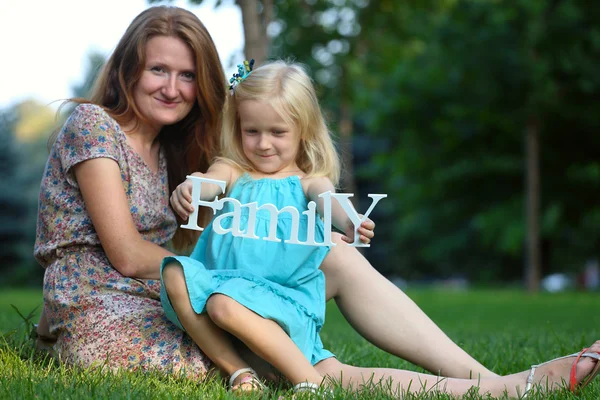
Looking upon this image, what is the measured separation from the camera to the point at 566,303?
11.0 metres

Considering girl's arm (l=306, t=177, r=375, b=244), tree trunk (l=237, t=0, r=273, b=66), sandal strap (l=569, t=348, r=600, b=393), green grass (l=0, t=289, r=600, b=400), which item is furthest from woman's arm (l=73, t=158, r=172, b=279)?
tree trunk (l=237, t=0, r=273, b=66)

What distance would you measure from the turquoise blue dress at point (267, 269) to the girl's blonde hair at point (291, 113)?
153 mm

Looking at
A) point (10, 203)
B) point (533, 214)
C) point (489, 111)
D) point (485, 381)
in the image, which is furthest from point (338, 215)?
point (10, 203)

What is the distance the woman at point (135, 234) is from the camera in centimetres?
269

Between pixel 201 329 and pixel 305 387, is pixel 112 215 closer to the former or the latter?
pixel 201 329

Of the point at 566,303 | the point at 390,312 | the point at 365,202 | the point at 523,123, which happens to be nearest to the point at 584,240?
the point at 523,123

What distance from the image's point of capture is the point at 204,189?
275 centimetres

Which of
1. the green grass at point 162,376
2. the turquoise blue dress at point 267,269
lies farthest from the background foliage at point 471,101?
the turquoise blue dress at point 267,269

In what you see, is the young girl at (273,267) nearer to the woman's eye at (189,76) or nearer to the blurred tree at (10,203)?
the woman's eye at (189,76)

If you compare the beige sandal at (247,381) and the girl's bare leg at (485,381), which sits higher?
the girl's bare leg at (485,381)

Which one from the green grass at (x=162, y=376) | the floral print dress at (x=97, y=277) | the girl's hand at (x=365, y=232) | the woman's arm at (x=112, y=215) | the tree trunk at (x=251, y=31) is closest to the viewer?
the green grass at (x=162, y=376)

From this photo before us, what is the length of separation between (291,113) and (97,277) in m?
1.00

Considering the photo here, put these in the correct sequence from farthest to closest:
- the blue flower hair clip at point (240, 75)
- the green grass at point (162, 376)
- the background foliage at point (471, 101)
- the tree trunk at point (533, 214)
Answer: the tree trunk at point (533, 214), the background foliage at point (471, 101), the blue flower hair clip at point (240, 75), the green grass at point (162, 376)

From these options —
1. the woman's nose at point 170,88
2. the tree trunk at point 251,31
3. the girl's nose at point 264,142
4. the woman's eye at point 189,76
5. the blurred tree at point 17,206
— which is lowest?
the blurred tree at point 17,206
